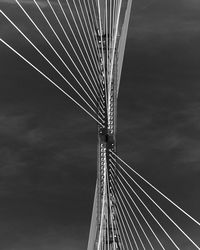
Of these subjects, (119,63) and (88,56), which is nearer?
(88,56)

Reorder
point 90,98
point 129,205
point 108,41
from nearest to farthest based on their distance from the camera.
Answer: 1. point 129,205
2. point 90,98
3. point 108,41

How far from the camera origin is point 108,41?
15.6 meters

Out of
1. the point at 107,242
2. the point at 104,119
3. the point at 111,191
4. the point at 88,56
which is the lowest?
the point at 107,242

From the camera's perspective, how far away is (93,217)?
15.2 m

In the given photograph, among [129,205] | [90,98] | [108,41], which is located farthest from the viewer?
[108,41]

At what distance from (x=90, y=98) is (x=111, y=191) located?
6.17 feet

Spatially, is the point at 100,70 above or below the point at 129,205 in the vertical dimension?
above

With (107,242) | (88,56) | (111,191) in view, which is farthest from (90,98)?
(107,242)

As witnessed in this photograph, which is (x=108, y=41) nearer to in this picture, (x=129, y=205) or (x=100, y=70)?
(x=100, y=70)

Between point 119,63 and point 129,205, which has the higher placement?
point 119,63

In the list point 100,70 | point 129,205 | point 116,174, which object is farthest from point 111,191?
point 100,70

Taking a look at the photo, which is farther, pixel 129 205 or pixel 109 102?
pixel 109 102

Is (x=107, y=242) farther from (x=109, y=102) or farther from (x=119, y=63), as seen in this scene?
(x=119, y=63)

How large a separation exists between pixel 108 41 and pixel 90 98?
166cm
